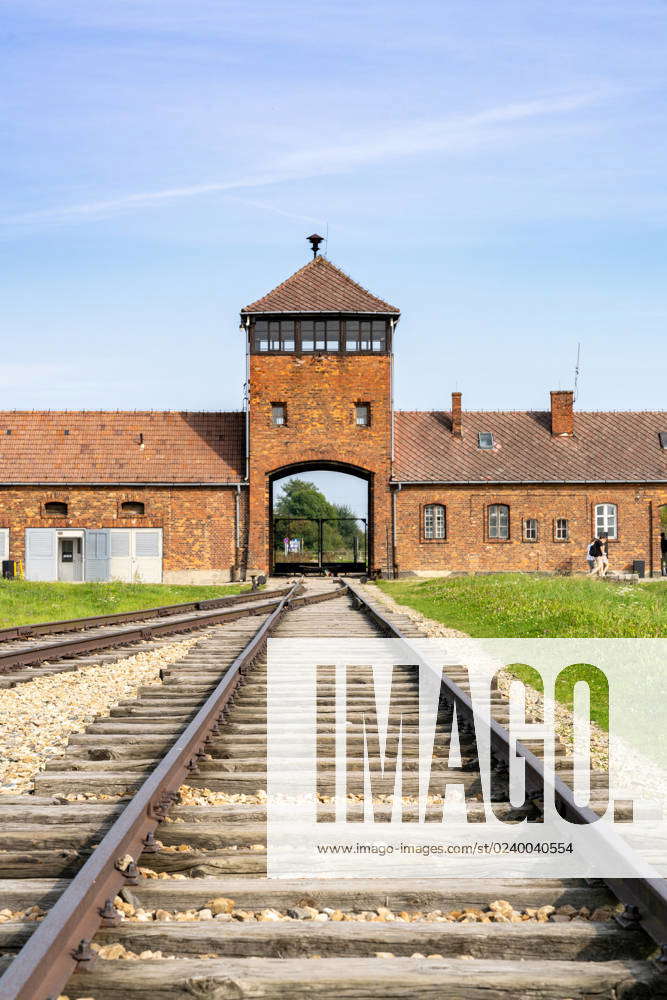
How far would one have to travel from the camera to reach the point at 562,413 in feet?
126

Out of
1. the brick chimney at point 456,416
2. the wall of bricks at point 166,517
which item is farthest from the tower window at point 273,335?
the brick chimney at point 456,416

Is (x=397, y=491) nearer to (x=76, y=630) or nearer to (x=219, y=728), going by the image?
(x=76, y=630)

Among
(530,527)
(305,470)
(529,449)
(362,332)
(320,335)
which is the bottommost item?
(530,527)

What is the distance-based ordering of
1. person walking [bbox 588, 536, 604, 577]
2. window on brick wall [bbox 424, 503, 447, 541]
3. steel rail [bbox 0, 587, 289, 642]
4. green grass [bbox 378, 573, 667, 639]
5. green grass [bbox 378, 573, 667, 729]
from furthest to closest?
window on brick wall [bbox 424, 503, 447, 541], person walking [bbox 588, 536, 604, 577], steel rail [bbox 0, 587, 289, 642], green grass [bbox 378, 573, 667, 639], green grass [bbox 378, 573, 667, 729]

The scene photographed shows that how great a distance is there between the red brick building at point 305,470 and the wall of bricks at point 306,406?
0.17ft

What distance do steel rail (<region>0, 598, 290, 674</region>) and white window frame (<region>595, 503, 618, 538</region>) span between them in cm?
2206

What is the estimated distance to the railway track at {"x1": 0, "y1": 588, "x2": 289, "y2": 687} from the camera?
32.6 ft

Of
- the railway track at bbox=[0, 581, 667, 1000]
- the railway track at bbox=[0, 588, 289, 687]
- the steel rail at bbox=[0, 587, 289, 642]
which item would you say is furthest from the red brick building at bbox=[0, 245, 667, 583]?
the railway track at bbox=[0, 581, 667, 1000]

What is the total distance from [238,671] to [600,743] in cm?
312

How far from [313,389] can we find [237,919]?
31.5 m

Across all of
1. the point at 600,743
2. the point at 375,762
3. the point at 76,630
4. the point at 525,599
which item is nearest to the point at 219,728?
the point at 375,762

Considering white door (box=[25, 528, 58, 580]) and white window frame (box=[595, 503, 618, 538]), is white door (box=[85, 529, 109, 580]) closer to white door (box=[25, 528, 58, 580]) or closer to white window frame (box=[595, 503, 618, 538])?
white door (box=[25, 528, 58, 580])

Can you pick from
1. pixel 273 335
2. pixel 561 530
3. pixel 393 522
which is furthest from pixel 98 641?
pixel 561 530

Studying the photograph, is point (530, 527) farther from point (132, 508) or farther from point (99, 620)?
point (99, 620)
